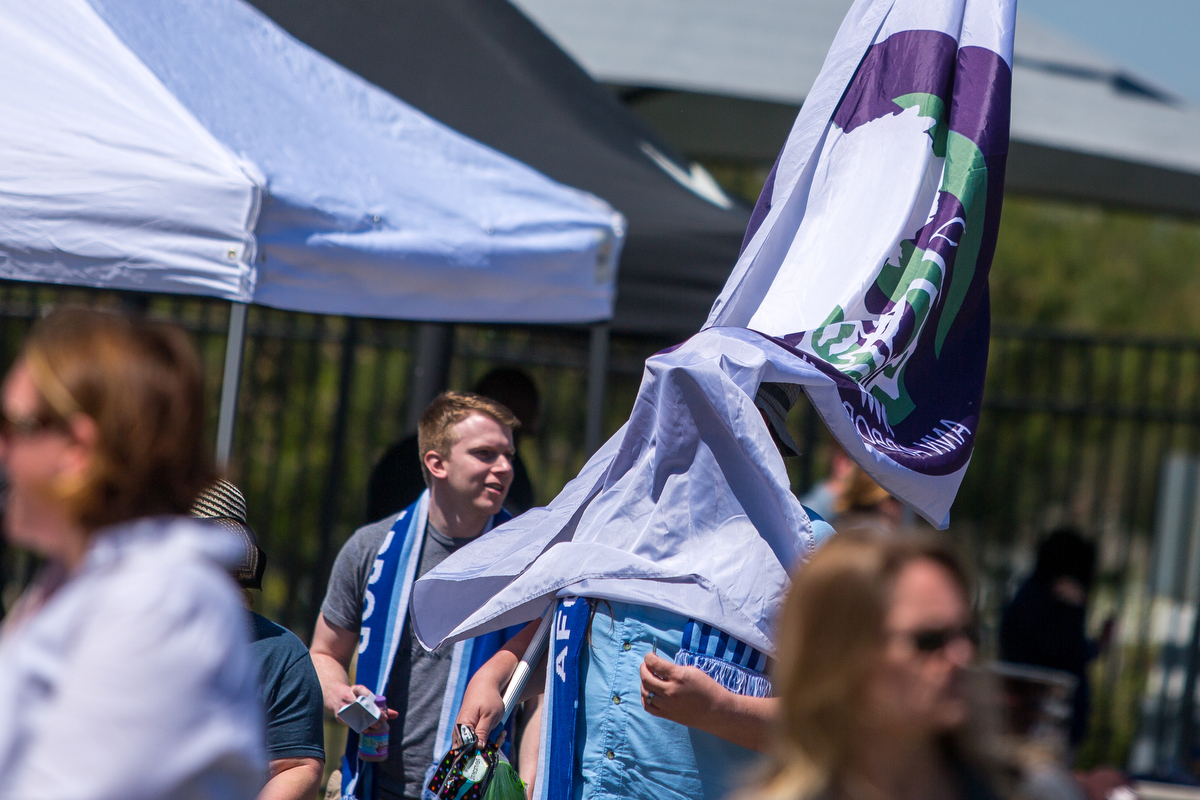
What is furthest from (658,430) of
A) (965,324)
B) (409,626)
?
(409,626)

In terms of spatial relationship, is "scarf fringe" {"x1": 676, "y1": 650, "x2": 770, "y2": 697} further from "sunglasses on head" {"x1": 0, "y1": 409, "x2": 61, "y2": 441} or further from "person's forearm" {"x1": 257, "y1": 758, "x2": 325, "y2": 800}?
"sunglasses on head" {"x1": 0, "y1": 409, "x2": 61, "y2": 441}

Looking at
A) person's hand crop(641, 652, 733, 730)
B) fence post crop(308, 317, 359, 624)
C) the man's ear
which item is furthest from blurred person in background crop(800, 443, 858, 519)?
person's hand crop(641, 652, 733, 730)

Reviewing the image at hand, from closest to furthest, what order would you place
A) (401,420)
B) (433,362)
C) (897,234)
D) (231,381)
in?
1. (897,234)
2. (231,381)
3. (433,362)
4. (401,420)

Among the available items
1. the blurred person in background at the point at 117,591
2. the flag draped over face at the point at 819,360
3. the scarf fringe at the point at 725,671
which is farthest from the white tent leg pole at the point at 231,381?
the blurred person in background at the point at 117,591

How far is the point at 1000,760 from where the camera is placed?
135 centimetres

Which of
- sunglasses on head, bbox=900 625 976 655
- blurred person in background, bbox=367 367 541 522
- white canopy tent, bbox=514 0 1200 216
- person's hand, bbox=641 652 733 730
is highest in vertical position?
white canopy tent, bbox=514 0 1200 216

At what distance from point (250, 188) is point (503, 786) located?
1514mm

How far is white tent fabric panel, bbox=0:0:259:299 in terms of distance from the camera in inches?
113

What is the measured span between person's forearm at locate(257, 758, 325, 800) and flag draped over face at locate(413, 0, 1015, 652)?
354 millimetres

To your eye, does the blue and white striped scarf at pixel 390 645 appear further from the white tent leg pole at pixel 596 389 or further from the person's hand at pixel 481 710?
the white tent leg pole at pixel 596 389

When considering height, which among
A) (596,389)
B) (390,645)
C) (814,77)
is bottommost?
(390,645)

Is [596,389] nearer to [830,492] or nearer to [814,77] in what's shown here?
[830,492]

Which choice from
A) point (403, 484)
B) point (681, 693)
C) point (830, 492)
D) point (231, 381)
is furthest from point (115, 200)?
point (830, 492)

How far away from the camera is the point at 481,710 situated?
8.04 ft
